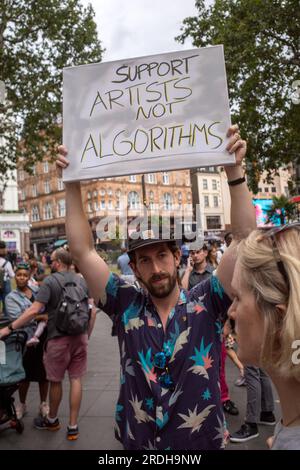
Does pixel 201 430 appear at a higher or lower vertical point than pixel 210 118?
lower

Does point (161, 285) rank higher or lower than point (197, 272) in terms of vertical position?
higher

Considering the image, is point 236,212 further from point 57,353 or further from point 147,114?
point 57,353

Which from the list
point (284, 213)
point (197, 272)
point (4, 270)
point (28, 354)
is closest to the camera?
point (28, 354)

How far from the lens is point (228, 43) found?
1240cm

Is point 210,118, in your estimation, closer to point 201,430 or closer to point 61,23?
point 201,430

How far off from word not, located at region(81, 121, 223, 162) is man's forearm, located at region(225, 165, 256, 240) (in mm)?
252

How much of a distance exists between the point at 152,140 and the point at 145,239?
50 centimetres

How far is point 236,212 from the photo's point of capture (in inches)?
78.7

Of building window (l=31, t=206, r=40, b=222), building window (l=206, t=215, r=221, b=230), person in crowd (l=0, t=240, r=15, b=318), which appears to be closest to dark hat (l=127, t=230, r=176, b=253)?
person in crowd (l=0, t=240, r=15, b=318)

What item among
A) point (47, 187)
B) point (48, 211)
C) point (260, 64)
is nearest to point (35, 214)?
point (48, 211)

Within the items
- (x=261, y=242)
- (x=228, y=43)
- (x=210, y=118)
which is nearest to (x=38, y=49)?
(x=228, y=43)

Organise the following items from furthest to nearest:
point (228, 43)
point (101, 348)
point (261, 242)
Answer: point (228, 43) < point (101, 348) < point (261, 242)

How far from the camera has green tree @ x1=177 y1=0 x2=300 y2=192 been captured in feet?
39.2

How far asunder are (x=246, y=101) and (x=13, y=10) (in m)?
7.71
